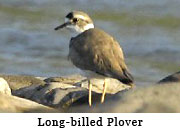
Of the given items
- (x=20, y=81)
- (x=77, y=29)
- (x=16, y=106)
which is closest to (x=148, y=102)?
(x=16, y=106)

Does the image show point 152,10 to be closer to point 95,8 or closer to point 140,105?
point 95,8

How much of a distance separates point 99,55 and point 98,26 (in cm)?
797

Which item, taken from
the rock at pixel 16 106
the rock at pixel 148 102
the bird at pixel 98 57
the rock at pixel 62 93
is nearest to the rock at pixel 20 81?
the rock at pixel 62 93

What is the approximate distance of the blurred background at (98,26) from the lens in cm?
1462

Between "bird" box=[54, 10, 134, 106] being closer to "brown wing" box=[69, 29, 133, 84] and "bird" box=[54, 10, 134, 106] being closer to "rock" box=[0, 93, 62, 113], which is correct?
"brown wing" box=[69, 29, 133, 84]

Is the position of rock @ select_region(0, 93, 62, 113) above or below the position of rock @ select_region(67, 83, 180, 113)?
below

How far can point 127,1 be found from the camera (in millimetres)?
18766

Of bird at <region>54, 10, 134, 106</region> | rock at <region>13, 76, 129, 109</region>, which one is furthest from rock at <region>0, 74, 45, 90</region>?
bird at <region>54, 10, 134, 106</region>

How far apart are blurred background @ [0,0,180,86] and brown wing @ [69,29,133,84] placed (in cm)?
382

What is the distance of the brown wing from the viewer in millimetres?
9227

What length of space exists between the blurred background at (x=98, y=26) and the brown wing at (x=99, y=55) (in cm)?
382

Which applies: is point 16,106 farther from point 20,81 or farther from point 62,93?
point 20,81

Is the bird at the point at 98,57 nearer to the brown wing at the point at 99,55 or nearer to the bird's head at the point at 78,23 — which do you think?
the brown wing at the point at 99,55

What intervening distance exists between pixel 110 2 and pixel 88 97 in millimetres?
10296
